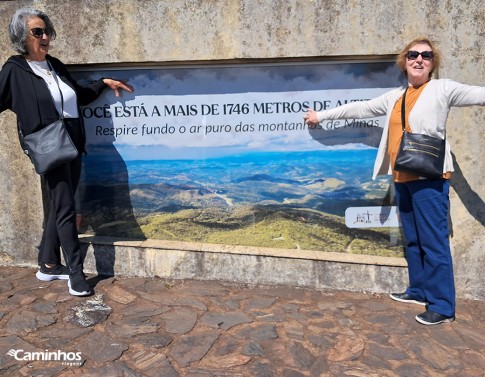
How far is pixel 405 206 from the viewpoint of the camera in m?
3.74

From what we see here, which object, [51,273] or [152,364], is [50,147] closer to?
[51,273]

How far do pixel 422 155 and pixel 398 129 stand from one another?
31 cm

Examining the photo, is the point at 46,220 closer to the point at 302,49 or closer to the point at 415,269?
the point at 302,49

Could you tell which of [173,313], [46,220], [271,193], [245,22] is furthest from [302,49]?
[46,220]

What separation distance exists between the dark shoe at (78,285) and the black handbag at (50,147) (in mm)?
869

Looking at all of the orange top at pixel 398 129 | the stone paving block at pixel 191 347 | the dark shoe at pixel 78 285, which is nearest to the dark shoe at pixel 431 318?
the orange top at pixel 398 129

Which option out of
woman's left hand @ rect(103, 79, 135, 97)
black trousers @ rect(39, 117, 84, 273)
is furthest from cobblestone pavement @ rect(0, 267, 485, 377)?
woman's left hand @ rect(103, 79, 135, 97)

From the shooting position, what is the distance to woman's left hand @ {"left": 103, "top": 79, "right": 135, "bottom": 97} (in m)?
4.22

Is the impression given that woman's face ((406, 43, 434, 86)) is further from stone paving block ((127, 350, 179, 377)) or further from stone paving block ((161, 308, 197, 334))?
stone paving block ((127, 350, 179, 377))

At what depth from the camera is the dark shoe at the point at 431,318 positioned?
3.60m

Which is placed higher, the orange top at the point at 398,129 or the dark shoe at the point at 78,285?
the orange top at the point at 398,129

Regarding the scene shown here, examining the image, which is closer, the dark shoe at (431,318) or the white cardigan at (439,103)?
the white cardigan at (439,103)

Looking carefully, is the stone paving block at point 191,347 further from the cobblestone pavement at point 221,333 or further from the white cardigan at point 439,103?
the white cardigan at point 439,103

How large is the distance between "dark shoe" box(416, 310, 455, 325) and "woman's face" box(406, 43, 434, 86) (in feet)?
5.44
